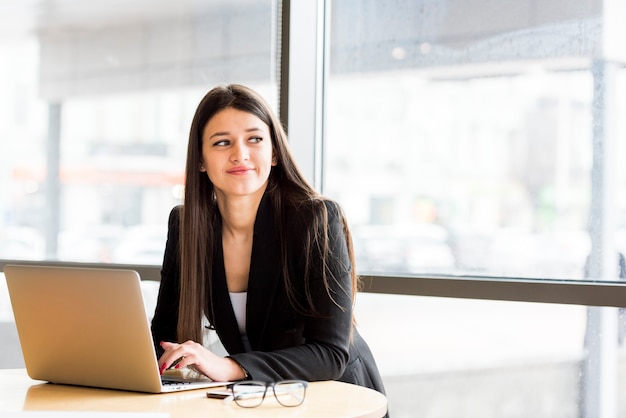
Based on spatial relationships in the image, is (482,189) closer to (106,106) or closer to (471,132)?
(471,132)

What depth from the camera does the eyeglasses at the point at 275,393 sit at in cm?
155

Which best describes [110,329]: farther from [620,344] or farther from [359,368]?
[620,344]

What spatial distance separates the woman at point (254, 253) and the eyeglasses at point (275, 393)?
29cm

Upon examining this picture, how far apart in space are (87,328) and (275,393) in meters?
0.40

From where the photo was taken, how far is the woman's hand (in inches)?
67.8

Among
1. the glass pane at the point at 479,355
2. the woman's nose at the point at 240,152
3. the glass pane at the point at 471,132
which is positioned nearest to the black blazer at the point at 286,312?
the woman's nose at the point at 240,152

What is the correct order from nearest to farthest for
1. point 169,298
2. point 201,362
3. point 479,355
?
point 201,362
point 169,298
point 479,355

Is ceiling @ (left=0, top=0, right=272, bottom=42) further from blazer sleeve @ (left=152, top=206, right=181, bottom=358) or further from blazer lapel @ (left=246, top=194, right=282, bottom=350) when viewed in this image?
blazer lapel @ (left=246, top=194, right=282, bottom=350)

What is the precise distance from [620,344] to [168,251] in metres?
1.41

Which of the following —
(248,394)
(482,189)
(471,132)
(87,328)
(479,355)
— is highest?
(471,132)

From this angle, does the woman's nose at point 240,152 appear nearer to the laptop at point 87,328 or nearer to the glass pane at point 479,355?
the laptop at point 87,328

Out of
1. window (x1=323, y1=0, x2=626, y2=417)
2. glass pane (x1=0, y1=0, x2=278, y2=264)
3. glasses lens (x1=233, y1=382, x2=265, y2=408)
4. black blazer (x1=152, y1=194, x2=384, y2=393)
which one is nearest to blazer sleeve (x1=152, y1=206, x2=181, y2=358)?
black blazer (x1=152, y1=194, x2=384, y2=393)

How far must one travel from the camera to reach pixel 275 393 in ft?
5.16

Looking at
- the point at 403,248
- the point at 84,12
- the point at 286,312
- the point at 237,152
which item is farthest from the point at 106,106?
the point at 286,312
